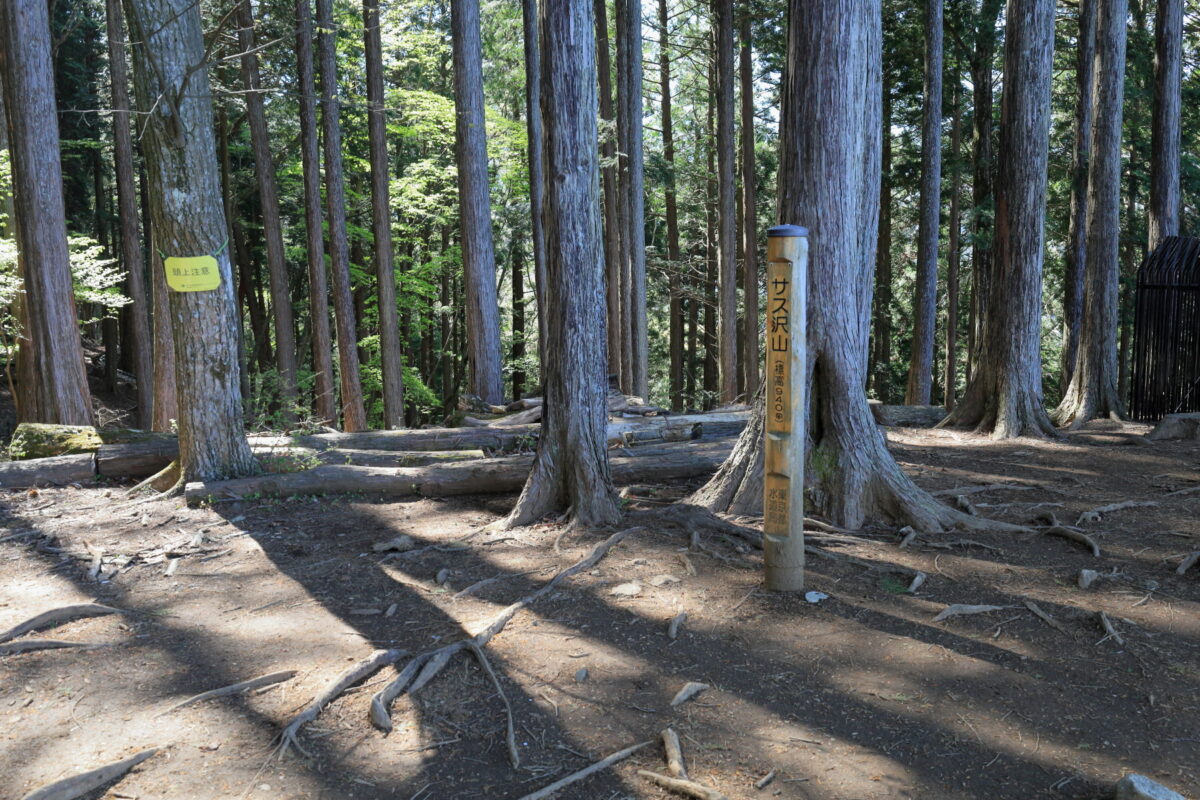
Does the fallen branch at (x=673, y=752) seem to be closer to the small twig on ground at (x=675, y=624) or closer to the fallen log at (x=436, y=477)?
the small twig on ground at (x=675, y=624)

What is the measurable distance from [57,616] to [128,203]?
1503cm

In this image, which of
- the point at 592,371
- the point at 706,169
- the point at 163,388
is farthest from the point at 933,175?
the point at 163,388

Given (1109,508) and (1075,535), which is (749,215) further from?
(1075,535)

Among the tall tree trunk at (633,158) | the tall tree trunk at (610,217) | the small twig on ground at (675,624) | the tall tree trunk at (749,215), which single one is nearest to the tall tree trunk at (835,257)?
the small twig on ground at (675,624)

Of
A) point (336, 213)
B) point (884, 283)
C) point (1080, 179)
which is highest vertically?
point (1080, 179)

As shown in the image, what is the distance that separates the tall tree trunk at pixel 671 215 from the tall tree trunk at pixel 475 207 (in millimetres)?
A: 8155

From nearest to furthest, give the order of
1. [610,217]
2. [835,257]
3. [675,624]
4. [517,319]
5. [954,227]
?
[675,624] < [835,257] < [610,217] < [954,227] < [517,319]

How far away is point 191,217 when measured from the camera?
7898mm

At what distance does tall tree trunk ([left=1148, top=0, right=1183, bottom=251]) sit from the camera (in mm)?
13977

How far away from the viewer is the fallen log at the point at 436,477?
324 inches

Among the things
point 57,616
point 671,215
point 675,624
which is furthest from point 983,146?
point 57,616

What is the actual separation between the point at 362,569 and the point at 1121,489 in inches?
291

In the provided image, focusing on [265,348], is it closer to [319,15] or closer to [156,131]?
[319,15]

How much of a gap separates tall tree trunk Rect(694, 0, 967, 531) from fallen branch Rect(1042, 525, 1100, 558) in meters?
0.75
